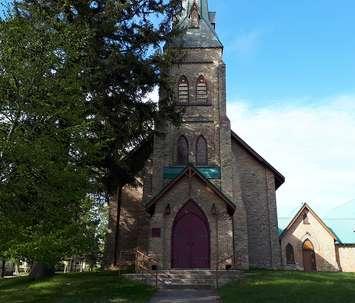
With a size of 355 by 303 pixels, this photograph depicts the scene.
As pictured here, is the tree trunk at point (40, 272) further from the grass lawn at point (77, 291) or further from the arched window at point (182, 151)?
the arched window at point (182, 151)

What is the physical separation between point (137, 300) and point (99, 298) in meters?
1.28

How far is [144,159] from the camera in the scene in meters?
23.7

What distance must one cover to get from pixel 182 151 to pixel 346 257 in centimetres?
1597

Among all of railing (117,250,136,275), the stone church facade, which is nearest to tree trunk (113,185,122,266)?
the stone church facade

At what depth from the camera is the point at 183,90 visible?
86.3 feet

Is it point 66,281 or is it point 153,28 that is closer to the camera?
point 66,281

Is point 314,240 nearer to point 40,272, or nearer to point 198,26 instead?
point 198,26

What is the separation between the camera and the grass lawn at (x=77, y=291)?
14.2 m

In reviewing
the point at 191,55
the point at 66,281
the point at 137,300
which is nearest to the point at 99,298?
the point at 137,300

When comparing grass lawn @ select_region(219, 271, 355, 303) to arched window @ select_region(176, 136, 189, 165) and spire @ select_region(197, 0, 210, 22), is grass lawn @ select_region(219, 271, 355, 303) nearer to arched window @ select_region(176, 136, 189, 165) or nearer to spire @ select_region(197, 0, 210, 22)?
arched window @ select_region(176, 136, 189, 165)

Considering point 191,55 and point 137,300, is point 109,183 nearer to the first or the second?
point 137,300

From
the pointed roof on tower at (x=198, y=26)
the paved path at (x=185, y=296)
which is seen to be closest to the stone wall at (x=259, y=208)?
the pointed roof on tower at (x=198, y=26)

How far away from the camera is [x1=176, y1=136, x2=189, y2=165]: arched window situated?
24828mm

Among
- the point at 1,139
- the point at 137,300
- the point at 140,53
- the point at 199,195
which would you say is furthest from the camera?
the point at 199,195
